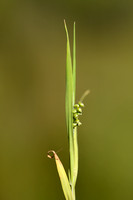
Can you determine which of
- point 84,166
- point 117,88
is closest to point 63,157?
point 84,166

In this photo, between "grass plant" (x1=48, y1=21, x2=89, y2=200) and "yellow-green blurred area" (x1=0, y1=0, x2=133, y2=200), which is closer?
"grass plant" (x1=48, y1=21, x2=89, y2=200)

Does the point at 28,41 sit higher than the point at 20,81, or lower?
higher

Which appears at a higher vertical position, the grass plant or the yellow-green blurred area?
the yellow-green blurred area

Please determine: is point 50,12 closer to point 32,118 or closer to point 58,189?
point 32,118

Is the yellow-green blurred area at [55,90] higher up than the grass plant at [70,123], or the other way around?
the yellow-green blurred area at [55,90]

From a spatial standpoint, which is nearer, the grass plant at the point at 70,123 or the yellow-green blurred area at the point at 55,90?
the grass plant at the point at 70,123

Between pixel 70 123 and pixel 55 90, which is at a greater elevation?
pixel 55 90

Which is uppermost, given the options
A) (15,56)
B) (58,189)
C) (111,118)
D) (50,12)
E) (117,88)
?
(50,12)

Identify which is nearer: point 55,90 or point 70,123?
point 70,123
